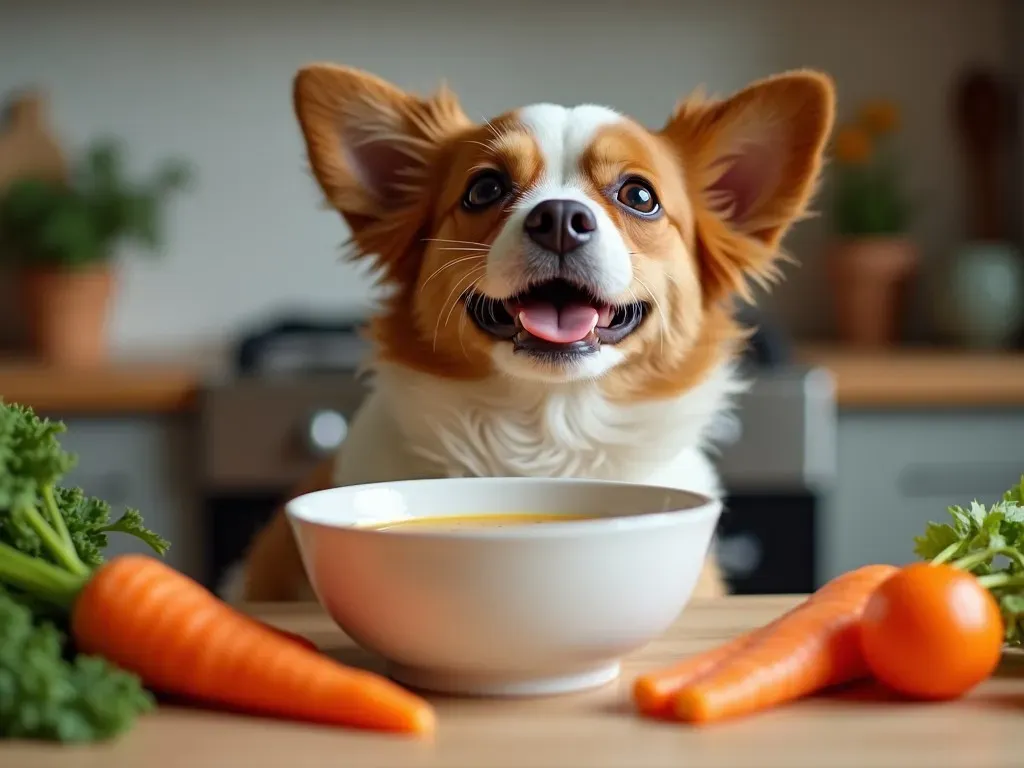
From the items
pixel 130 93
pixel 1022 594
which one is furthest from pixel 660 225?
pixel 130 93

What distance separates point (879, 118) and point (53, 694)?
2.56 meters

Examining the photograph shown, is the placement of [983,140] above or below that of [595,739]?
above

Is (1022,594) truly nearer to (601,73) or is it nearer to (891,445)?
(891,445)

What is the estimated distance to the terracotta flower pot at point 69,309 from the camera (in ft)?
8.10

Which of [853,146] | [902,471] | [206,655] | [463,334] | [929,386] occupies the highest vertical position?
[853,146]

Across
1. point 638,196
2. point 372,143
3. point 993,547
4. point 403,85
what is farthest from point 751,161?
point 403,85

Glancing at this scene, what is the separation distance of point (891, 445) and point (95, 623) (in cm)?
179

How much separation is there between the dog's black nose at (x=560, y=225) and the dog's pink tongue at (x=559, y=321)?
9 centimetres

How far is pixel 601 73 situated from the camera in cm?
Result: 283

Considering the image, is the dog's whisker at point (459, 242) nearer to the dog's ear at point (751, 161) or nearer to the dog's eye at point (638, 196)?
the dog's eye at point (638, 196)

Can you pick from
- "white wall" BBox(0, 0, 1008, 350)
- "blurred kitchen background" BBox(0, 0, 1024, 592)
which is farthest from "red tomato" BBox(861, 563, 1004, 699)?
"white wall" BBox(0, 0, 1008, 350)

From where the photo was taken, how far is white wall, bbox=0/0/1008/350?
Answer: 276cm

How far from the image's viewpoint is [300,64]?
2.78 metres

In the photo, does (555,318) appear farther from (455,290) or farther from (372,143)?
(372,143)
